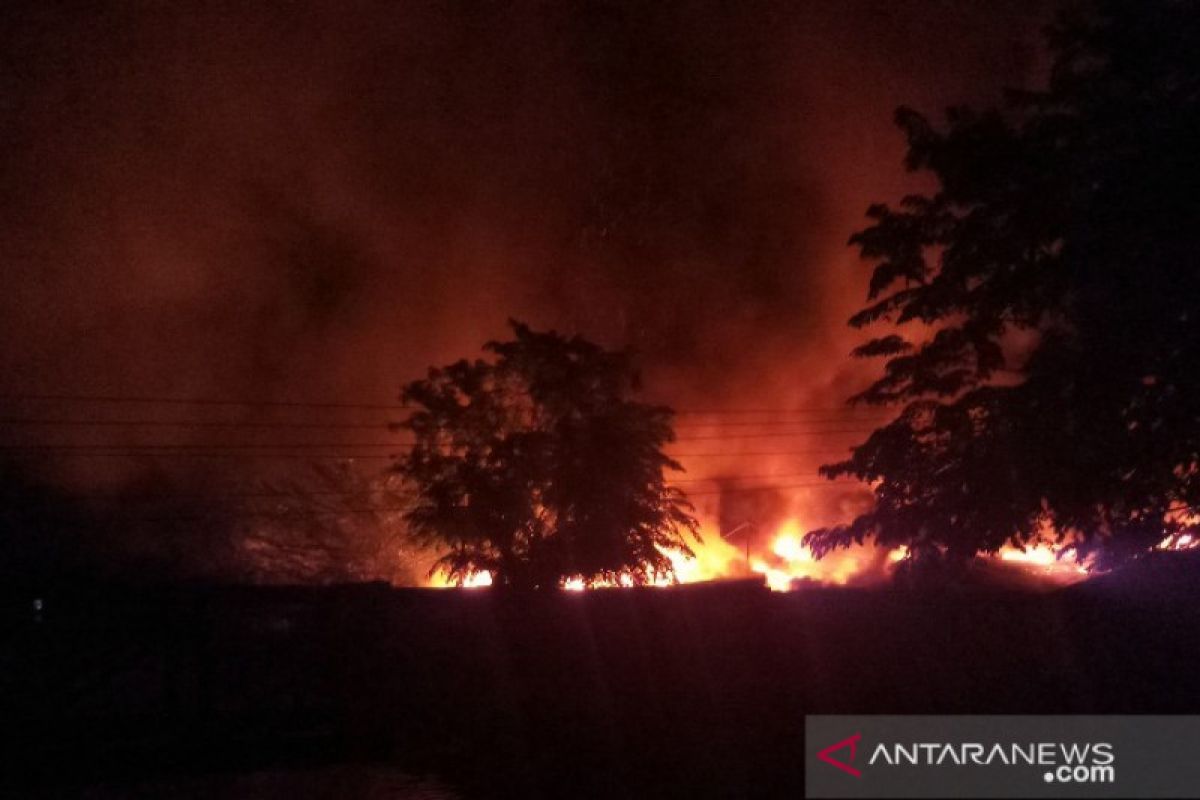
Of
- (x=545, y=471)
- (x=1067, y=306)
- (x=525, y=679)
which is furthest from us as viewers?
(x=545, y=471)

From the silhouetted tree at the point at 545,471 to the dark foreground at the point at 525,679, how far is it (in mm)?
10619

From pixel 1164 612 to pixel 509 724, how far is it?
8.80 meters

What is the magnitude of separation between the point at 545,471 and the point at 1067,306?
63.5 feet

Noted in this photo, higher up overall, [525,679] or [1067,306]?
[1067,306]

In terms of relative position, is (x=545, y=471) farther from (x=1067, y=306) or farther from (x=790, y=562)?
(x=790, y=562)

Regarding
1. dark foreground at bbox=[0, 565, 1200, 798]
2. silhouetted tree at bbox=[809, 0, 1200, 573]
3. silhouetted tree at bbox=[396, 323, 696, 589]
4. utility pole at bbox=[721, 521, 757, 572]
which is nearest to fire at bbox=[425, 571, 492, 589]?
silhouetted tree at bbox=[396, 323, 696, 589]

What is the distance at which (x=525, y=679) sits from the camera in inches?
715

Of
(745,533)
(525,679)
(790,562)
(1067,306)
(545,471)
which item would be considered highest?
(745,533)

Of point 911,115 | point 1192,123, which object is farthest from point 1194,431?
point 911,115

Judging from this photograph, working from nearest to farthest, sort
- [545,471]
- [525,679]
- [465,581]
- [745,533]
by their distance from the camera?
[525,679] → [545,471] → [465,581] → [745,533]

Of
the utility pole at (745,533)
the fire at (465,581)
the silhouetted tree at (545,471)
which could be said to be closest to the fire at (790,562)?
the utility pole at (745,533)

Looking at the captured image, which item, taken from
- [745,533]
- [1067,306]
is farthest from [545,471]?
[745,533]

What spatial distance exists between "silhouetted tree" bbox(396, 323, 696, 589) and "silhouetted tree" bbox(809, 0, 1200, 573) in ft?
46.3

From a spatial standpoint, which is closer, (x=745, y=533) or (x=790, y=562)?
(x=745, y=533)
